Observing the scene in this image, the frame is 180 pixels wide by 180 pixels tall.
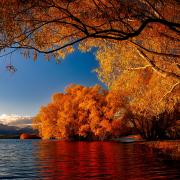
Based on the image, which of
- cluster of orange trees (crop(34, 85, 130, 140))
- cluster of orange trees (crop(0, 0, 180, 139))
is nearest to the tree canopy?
cluster of orange trees (crop(0, 0, 180, 139))

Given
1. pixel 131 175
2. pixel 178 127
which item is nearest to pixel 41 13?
pixel 131 175

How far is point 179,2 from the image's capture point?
46.6 feet

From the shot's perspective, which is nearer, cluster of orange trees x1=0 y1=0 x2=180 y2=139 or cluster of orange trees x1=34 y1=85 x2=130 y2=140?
cluster of orange trees x1=0 y1=0 x2=180 y2=139

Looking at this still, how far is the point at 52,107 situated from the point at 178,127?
95.4 ft

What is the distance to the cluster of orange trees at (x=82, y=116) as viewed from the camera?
60.0m

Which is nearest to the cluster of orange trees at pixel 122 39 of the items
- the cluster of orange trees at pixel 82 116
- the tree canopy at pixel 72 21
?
the tree canopy at pixel 72 21

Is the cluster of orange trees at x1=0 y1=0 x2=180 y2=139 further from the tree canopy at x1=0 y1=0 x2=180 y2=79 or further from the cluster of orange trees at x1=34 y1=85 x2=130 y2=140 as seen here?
the cluster of orange trees at x1=34 y1=85 x2=130 y2=140

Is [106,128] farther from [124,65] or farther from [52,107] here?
[124,65]

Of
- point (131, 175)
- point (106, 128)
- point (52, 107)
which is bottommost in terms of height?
point (131, 175)

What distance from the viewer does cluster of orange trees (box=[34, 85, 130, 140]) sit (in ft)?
197

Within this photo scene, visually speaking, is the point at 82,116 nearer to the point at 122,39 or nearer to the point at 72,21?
the point at 72,21

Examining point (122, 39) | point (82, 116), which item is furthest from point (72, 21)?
point (82, 116)

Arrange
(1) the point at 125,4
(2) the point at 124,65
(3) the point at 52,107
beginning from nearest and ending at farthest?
1. (1) the point at 125,4
2. (2) the point at 124,65
3. (3) the point at 52,107

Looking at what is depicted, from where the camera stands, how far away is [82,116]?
6381 cm
